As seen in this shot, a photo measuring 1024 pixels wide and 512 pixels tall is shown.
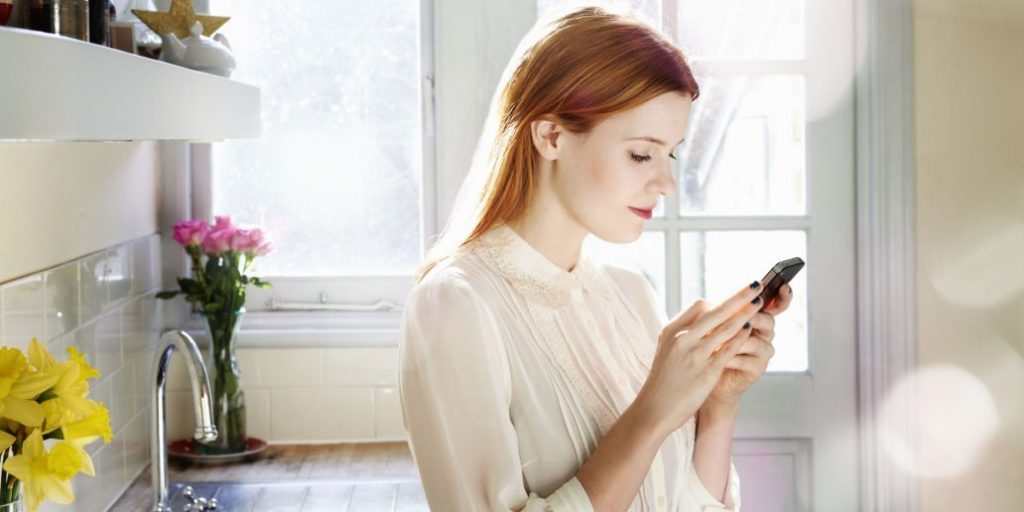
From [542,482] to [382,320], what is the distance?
1.40 m

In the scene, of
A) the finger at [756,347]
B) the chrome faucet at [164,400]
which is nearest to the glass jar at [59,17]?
the chrome faucet at [164,400]

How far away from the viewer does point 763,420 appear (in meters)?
2.79

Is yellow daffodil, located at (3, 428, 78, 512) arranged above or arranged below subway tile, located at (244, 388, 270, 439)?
above

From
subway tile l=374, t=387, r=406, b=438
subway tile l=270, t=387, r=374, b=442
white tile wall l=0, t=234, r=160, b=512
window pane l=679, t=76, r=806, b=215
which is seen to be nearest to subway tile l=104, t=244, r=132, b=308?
white tile wall l=0, t=234, r=160, b=512

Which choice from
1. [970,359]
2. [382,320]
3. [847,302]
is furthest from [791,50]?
[382,320]

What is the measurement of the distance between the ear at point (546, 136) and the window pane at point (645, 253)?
1.22 metres

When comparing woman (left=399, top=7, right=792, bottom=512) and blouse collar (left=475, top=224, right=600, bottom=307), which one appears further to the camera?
blouse collar (left=475, top=224, right=600, bottom=307)

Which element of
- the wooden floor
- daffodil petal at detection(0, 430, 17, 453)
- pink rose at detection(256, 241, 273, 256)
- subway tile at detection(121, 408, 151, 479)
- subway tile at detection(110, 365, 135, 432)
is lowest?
the wooden floor

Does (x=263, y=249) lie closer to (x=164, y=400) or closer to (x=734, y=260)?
(x=164, y=400)

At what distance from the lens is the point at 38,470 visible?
1.25m

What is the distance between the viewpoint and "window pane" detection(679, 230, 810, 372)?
2.81 m

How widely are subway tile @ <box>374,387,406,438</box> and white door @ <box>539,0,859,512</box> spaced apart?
0.59 metres

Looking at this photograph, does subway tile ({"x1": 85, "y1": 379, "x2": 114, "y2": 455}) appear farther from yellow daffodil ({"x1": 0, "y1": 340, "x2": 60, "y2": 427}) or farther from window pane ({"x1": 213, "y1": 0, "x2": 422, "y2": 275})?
yellow daffodil ({"x1": 0, "y1": 340, "x2": 60, "y2": 427})

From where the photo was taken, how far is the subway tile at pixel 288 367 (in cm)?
278
